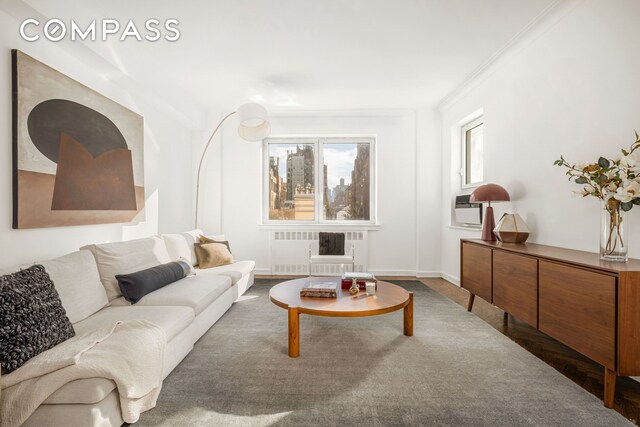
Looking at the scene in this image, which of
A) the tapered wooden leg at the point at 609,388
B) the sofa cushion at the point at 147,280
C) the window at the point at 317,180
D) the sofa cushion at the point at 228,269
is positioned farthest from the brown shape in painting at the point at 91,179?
the tapered wooden leg at the point at 609,388

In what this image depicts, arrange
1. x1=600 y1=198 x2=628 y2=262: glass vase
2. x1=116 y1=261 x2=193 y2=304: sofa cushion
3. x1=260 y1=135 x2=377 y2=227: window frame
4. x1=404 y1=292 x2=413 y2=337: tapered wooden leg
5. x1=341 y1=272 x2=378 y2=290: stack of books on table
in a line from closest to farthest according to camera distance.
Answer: x1=600 y1=198 x2=628 y2=262: glass vase, x1=116 y1=261 x2=193 y2=304: sofa cushion, x1=404 y1=292 x2=413 y2=337: tapered wooden leg, x1=341 y1=272 x2=378 y2=290: stack of books on table, x1=260 y1=135 x2=377 y2=227: window frame

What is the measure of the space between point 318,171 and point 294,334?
11.4ft

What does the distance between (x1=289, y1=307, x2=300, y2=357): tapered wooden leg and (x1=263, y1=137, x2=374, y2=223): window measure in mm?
3106

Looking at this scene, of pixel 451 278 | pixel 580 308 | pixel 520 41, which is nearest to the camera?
pixel 580 308

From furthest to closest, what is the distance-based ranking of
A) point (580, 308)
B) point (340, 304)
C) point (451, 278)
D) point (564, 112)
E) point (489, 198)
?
point (451, 278) < point (489, 198) < point (564, 112) < point (340, 304) < point (580, 308)

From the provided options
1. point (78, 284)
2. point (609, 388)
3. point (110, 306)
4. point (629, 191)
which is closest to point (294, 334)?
point (110, 306)

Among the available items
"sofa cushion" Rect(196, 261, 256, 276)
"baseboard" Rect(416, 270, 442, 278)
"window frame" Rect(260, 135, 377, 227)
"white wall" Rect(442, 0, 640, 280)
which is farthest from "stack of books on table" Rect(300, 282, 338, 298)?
"baseboard" Rect(416, 270, 442, 278)

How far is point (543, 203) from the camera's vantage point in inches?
113

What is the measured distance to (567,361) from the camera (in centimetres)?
230

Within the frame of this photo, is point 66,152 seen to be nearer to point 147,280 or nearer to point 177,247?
point 147,280

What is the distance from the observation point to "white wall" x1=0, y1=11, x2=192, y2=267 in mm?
2062

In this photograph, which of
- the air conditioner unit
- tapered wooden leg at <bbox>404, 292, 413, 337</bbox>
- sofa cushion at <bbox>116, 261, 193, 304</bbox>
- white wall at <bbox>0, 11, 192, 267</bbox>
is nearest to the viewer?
white wall at <bbox>0, 11, 192, 267</bbox>

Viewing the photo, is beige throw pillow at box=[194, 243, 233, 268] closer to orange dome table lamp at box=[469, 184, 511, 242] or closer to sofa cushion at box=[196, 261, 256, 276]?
sofa cushion at box=[196, 261, 256, 276]

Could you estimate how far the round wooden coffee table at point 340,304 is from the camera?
2.31 metres
